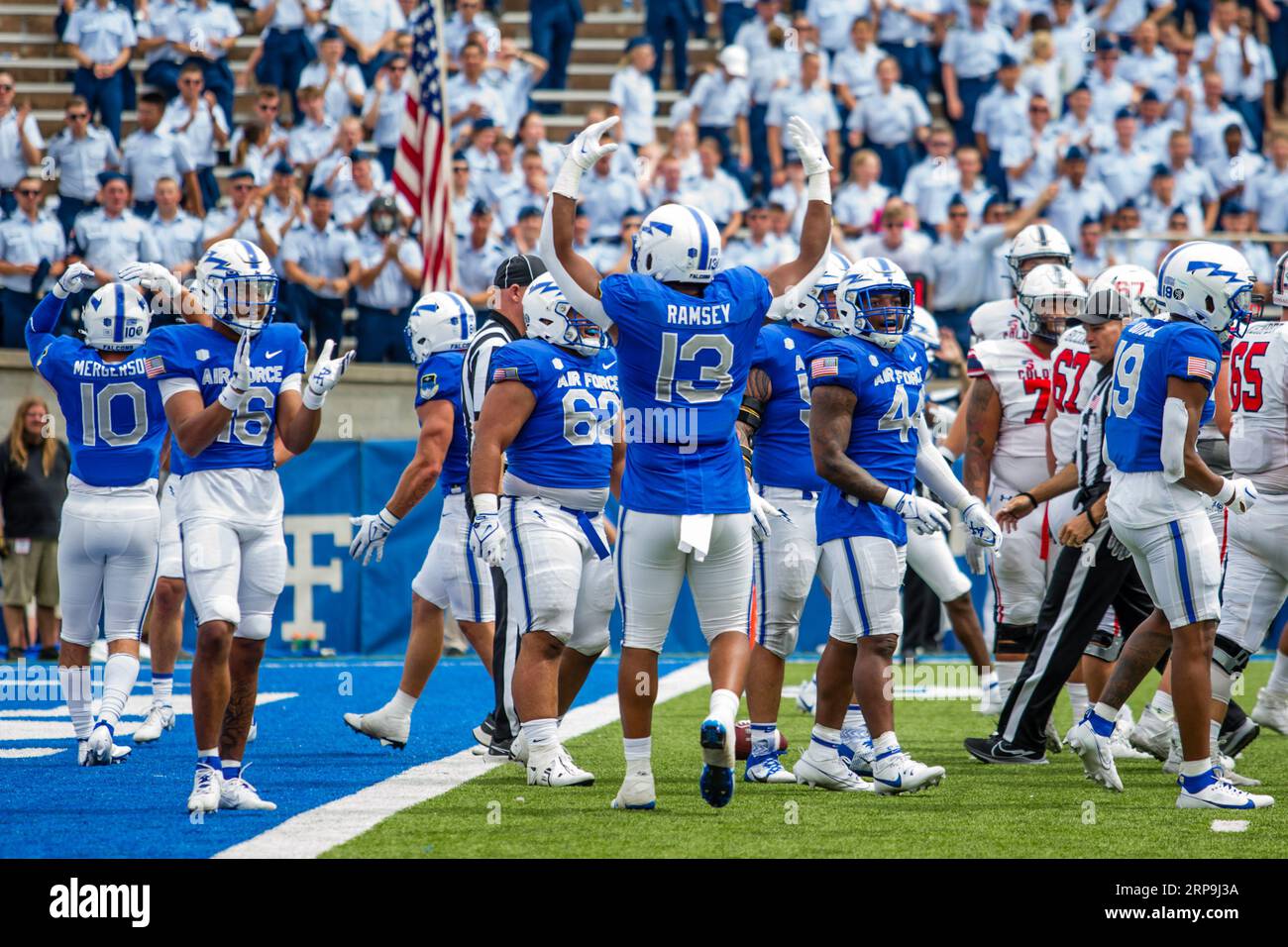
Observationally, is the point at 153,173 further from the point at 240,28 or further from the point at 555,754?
the point at 555,754

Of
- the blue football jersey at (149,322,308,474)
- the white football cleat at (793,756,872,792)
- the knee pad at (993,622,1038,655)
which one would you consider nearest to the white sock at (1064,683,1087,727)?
the knee pad at (993,622,1038,655)

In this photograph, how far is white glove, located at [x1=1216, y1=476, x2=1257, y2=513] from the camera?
646cm

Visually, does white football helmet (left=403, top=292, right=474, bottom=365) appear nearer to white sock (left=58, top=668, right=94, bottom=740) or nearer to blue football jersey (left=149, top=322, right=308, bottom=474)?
blue football jersey (left=149, top=322, right=308, bottom=474)

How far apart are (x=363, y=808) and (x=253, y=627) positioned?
0.77m

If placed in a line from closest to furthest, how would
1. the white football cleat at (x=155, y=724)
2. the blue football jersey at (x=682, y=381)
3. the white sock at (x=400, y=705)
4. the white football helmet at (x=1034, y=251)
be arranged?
the blue football jersey at (x=682, y=381) < the white sock at (x=400, y=705) < the white football helmet at (x=1034, y=251) < the white football cleat at (x=155, y=724)

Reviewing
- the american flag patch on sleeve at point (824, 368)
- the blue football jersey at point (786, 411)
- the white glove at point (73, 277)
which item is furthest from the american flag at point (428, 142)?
the american flag patch on sleeve at point (824, 368)

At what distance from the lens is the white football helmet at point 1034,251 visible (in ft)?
28.3

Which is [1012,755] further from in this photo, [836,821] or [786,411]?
[836,821]

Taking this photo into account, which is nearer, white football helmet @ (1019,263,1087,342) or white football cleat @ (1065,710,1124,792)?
white football cleat @ (1065,710,1124,792)

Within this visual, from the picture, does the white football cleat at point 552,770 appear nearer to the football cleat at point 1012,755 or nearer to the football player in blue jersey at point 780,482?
the football player in blue jersey at point 780,482

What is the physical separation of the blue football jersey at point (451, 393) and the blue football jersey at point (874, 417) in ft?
6.79

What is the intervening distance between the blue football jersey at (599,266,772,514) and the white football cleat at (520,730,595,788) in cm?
121

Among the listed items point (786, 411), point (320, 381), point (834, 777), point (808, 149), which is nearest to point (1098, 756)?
point (834, 777)
